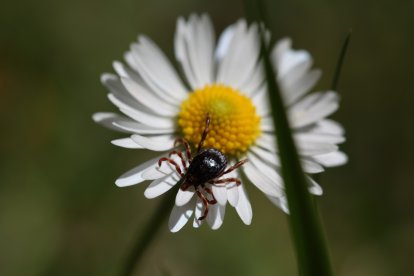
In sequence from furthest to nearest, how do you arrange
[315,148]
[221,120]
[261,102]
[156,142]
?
[261,102], [221,120], [315,148], [156,142]

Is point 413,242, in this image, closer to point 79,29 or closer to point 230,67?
point 230,67

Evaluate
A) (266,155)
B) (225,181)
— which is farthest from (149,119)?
(266,155)

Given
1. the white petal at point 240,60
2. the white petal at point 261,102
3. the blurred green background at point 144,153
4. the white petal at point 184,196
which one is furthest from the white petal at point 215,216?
the blurred green background at point 144,153

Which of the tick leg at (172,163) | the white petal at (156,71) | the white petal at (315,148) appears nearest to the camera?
the tick leg at (172,163)

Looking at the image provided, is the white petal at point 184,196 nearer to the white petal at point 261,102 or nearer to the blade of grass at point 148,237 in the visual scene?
the blade of grass at point 148,237

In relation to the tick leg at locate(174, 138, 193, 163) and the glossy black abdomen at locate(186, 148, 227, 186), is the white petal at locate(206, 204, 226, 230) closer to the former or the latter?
the glossy black abdomen at locate(186, 148, 227, 186)

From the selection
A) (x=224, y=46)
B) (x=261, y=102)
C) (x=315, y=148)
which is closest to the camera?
(x=315, y=148)

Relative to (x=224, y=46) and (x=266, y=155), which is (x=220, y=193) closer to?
(x=266, y=155)
